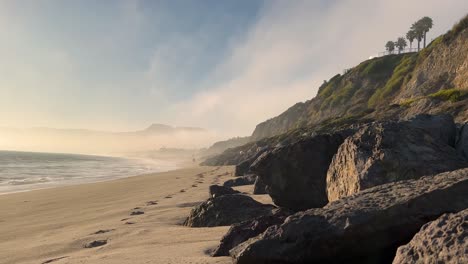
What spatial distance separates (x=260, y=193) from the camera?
14.1 m

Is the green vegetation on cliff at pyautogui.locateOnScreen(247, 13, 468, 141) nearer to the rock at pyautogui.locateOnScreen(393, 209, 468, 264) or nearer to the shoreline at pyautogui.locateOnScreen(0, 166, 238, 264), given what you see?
the shoreline at pyautogui.locateOnScreen(0, 166, 238, 264)

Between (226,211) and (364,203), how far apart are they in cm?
436

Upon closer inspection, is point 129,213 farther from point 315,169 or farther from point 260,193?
point 315,169

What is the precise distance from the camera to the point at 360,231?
4.39 meters

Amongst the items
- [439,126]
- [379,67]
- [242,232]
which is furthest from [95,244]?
[379,67]

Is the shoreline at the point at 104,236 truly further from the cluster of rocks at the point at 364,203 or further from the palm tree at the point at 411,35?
the palm tree at the point at 411,35

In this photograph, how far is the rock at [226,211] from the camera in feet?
27.9

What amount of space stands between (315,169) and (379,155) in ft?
7.91

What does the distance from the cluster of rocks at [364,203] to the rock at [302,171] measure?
24 mm

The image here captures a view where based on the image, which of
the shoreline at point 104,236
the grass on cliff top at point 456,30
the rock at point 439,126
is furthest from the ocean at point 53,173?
the grass on cliff top at point 456,30

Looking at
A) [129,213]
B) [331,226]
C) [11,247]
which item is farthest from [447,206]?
[129,213]

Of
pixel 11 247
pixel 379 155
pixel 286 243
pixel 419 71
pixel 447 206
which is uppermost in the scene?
pixel 419 71

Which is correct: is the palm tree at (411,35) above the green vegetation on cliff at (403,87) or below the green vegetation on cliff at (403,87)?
above

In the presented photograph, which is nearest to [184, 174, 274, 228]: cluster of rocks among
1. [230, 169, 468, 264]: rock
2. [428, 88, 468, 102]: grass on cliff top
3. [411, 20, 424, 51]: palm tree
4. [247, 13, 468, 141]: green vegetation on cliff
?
[230, 169, 468, 264]: rock
